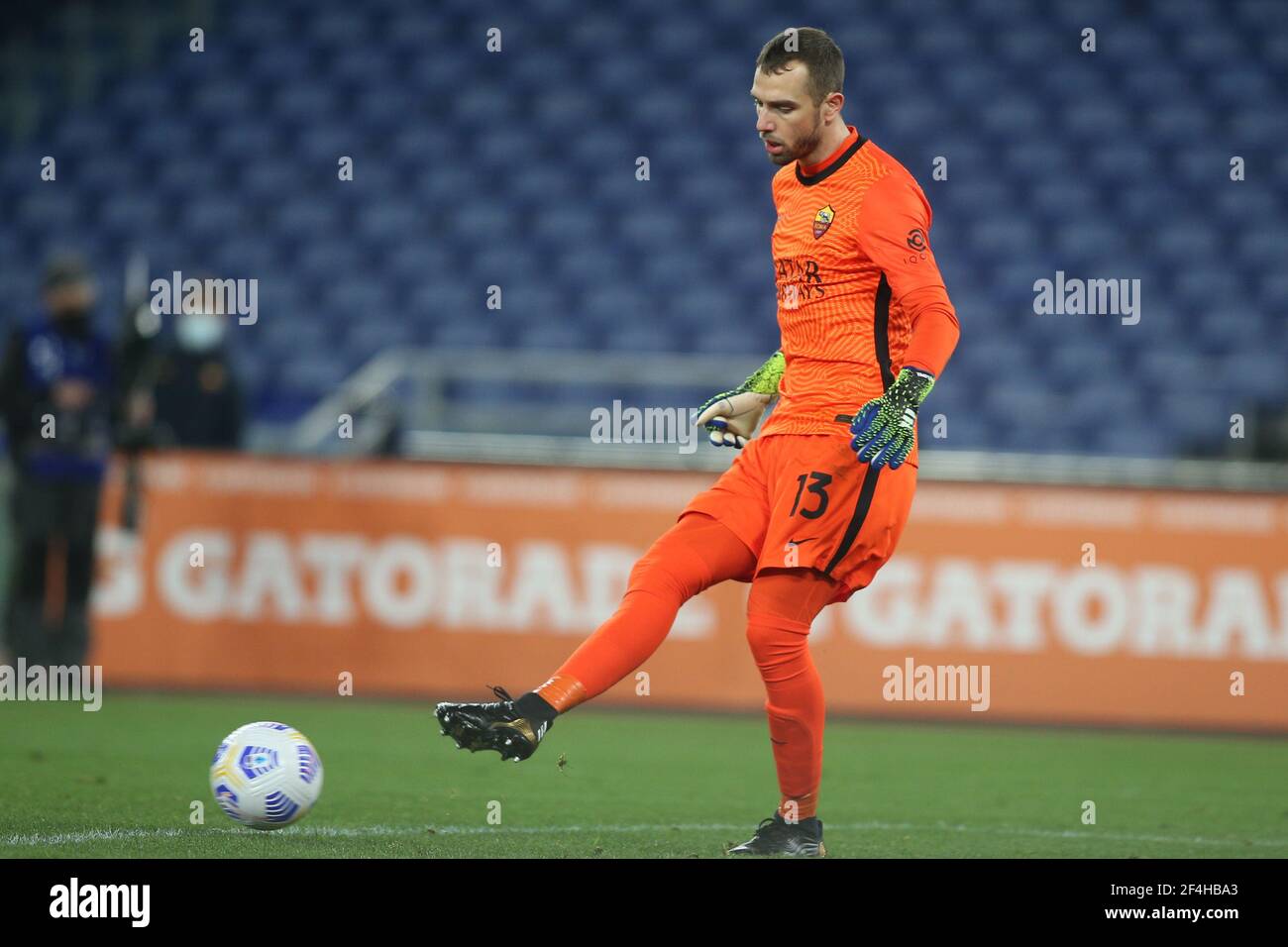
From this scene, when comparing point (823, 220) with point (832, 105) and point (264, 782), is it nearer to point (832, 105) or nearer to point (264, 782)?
point (832, 105)

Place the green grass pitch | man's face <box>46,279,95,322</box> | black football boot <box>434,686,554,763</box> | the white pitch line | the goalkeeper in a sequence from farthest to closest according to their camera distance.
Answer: man's face <box>46,279,95,322</box>
the green grass pitch
the white pitch line
the goalkeeper
black football boot <box>434,686,554,763</box>

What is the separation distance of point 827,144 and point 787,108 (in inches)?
7.3

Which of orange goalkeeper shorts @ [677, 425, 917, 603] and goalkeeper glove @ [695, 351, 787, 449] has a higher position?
goalkeeper glove @ [695, 351, 787, 449]

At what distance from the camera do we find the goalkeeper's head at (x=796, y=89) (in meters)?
4.55

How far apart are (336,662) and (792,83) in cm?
555

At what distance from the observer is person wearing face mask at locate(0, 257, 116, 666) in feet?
29.9

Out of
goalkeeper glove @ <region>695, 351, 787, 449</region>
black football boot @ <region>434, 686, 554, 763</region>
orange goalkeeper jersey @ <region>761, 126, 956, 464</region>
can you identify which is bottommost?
black football boot @ <region>434, 686, 554, 763</region>

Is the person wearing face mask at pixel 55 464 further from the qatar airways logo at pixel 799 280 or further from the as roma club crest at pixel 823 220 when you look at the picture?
the as roma club crest at pixel 823 220

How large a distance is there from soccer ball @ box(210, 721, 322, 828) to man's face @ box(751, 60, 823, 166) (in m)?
2.11

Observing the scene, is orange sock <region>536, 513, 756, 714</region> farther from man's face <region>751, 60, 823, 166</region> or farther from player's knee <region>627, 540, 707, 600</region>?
man's face <region>751, 60, 823, 166</region>

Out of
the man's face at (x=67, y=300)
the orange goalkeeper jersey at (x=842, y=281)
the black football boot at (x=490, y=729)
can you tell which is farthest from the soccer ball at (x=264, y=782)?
the man's face at (x=67, y=300)

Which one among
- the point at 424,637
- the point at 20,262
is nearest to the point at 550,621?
the point at 424,637

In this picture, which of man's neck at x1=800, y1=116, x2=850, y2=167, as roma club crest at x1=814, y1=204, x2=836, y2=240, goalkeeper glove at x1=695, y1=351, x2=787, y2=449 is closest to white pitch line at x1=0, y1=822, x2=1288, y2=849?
goalkeeper glove at x1=695, y1=351, x2=787, y2=449

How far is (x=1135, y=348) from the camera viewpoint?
1362 cm
